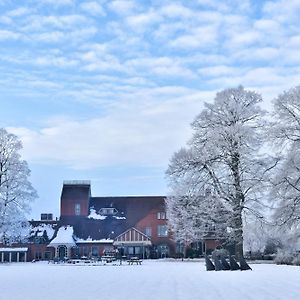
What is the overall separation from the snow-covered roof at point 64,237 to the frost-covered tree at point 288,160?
45.6 m

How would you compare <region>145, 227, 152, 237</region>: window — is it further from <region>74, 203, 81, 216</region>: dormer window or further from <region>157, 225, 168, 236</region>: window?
<region>74, 203, 81, 216</region>: dormer window

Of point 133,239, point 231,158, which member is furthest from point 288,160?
point 133,239

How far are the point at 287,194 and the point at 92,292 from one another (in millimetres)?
20450

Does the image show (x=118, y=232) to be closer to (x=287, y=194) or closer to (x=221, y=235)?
(x=221, y=235)

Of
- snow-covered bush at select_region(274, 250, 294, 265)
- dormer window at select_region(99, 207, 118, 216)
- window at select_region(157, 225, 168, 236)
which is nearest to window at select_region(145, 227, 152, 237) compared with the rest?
window at select_region(157, 225, 168, 236)

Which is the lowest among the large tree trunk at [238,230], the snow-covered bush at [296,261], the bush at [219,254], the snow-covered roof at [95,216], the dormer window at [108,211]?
the snow-covered bush at [296,261]

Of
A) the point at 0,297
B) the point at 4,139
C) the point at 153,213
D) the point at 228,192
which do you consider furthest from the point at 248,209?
the point at 153,213

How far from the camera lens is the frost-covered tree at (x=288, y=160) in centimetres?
3422

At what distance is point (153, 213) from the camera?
80.9 m

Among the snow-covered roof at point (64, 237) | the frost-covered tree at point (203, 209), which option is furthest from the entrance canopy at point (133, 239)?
the frost-covered tree at point (203, 209)

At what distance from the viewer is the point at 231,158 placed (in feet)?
120

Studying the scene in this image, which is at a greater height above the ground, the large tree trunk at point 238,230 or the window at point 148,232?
the window at point 148,232

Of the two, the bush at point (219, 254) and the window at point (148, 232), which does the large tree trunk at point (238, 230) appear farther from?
the window at point (148, 232)

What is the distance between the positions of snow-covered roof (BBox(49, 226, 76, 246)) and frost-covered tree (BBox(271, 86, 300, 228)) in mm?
45602
